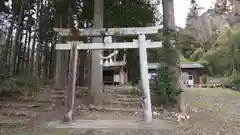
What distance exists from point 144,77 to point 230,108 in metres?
4.44

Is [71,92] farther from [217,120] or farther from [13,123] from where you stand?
[217,120]

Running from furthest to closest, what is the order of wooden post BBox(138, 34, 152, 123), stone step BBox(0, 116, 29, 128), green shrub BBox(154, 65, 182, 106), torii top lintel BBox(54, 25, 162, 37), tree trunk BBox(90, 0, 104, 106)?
1. tree trunk BBox(90, 0, 104, 106)
2. green shrub BBox(154, 65, 182, 106)
3. torii top lintel BBox(54, 25, 162, 37)
4. wooden post BBox(138, 34, 152, 123)
5. stone step BBox(0, 116, 29, 128)

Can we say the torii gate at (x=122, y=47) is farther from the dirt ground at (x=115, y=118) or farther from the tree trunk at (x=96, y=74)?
the tree trunk at (x=96, y=74)

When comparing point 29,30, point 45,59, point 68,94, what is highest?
point 29,30

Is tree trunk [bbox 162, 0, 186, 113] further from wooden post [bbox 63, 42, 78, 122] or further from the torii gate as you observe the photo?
wooden post [bbox 63, 42, 78, 122]

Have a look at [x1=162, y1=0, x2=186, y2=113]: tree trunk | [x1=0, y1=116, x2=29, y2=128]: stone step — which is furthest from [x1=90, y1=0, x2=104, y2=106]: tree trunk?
[x1=0, y1=116, x2=29, y2=128]: stone step

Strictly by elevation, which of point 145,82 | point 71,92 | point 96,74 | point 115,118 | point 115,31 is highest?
point 115,31

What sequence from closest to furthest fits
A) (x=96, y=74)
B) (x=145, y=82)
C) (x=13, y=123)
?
(x=13, y=123) < (x=145, y=82) < (x=96, y=74)

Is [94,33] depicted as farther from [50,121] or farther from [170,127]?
[170,127]

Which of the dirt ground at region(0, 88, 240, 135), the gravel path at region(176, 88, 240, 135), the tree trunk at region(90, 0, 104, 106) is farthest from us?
the tree trunk at region(90, 0, 104, 106)

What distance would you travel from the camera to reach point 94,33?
7.03m

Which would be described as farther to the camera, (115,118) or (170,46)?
(170,46)

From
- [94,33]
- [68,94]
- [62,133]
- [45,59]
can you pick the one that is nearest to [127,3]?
[94,33]

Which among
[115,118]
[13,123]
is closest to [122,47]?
[115,118]
